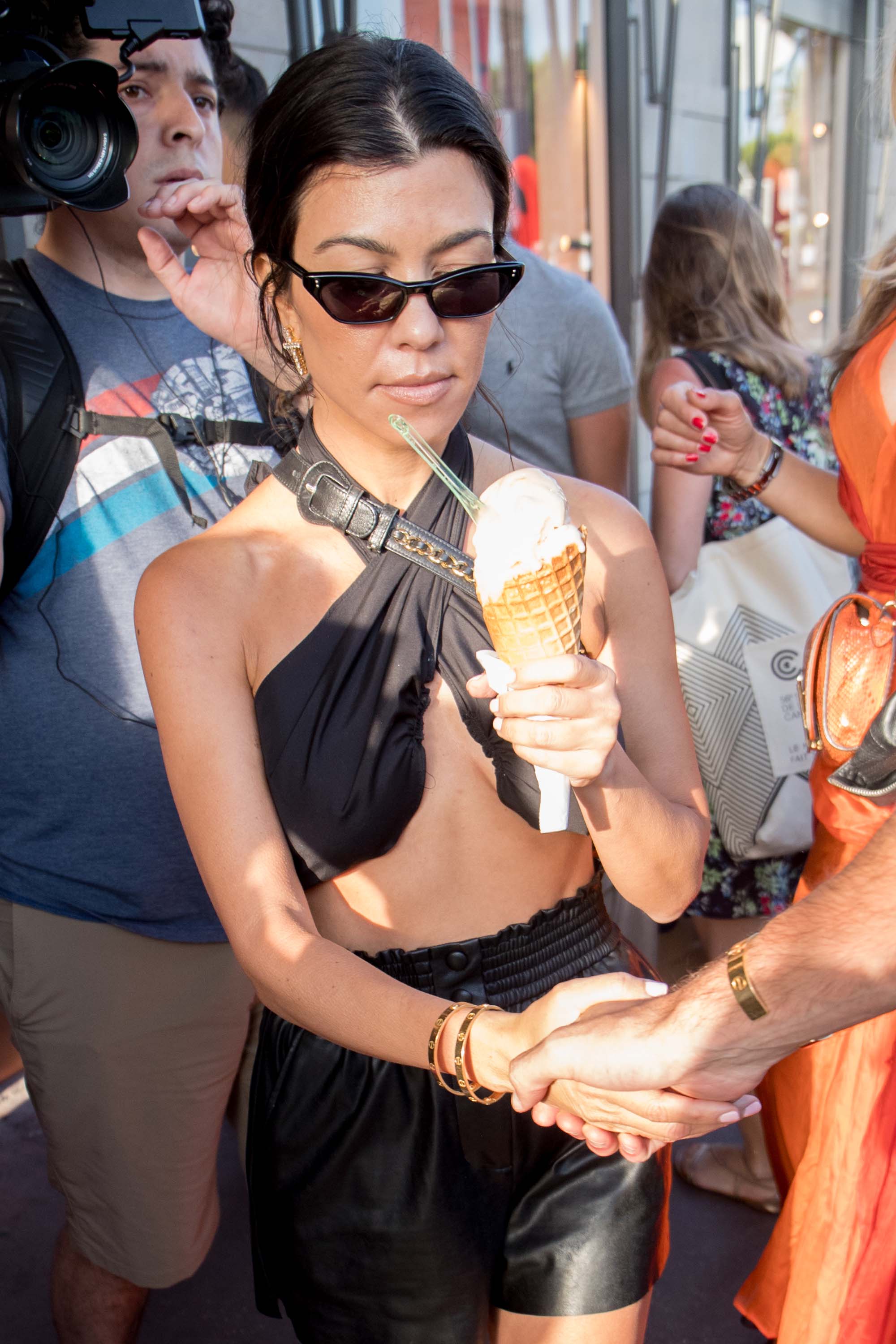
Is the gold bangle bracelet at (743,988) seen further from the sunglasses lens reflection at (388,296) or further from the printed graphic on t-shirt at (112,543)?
the printed graphic on t-shirt at (112,543)

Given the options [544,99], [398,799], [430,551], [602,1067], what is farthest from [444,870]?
[544,99]

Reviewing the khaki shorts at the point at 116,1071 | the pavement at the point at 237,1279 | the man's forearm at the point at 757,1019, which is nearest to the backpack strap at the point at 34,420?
the khaki shorts at the point at 116,1071

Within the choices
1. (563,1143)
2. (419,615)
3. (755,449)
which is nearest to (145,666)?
(419,615)

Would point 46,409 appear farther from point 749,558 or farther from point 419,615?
point 749,558

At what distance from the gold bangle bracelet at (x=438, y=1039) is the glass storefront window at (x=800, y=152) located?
6.63 meters

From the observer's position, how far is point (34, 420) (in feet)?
7.45

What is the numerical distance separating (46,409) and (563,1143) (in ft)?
5.44

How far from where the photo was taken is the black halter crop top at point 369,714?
5.39 feet

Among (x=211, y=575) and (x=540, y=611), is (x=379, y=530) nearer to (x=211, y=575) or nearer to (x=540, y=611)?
(x=211, y=575)

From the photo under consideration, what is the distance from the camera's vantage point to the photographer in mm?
2330

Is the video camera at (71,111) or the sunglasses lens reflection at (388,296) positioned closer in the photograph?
the sunglasses lens reflection at (388,296)

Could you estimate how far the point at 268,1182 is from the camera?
1734mm

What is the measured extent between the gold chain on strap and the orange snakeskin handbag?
0.77m

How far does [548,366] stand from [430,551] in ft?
5.91
